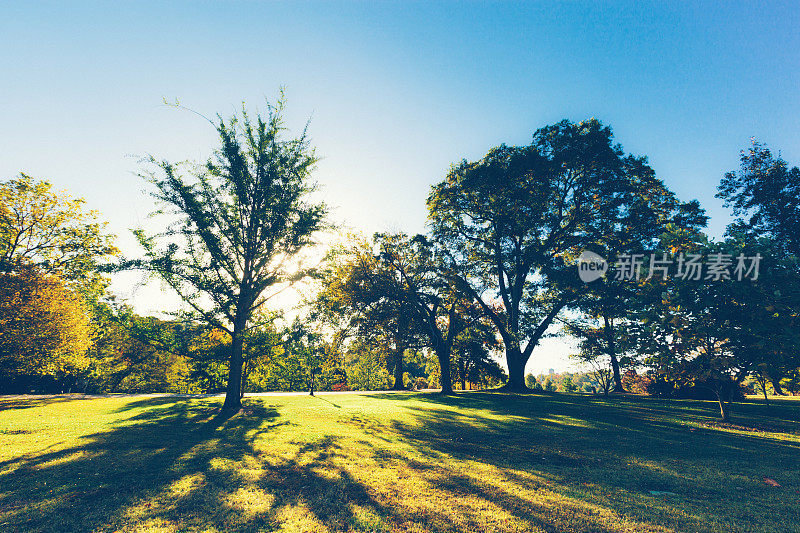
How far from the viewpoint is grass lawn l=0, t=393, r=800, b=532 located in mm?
4251

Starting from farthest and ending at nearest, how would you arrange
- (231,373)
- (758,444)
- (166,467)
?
1. (231,373)
2. (758,444)
3. (166,467)

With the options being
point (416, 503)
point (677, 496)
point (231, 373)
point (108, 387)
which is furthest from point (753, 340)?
point (108, 387)

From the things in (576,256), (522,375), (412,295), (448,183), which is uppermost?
(448,183)

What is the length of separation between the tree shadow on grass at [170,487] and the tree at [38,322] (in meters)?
13.9

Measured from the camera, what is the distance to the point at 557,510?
456cm

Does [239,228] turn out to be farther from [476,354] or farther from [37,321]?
[476,354]

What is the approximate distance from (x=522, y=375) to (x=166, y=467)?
2680 cm

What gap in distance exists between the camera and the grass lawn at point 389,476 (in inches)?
167

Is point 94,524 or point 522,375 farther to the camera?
point 522,375

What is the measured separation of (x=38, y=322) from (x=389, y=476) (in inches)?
876

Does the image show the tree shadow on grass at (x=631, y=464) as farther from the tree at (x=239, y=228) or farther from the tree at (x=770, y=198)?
the tree at (x=770, y=198)

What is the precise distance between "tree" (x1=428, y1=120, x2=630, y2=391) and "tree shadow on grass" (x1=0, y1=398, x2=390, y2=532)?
66.8ft

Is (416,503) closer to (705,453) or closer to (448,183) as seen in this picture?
(705,453)

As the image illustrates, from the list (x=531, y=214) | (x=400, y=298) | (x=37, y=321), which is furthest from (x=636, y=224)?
(x=37, y=321)
